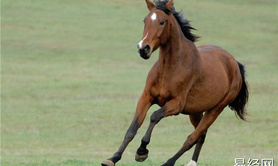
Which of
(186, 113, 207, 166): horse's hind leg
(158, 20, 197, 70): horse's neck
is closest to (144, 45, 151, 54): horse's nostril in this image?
(158, 20, 197, 70): horse's neck

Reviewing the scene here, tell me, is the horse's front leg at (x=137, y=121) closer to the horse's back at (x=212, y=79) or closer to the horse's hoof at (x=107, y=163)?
the horse's hoof at (x=107, y=163)

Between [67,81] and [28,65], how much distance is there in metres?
4.66

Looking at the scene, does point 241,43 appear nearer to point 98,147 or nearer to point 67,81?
point 67,81

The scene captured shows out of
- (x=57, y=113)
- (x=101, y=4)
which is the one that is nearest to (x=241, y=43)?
(x=101, y=4)

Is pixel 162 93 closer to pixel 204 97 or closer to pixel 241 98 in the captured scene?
pixel 204 97

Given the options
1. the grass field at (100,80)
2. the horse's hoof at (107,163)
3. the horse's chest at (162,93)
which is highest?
the horse's chest at (162,93)

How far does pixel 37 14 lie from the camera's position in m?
44.3

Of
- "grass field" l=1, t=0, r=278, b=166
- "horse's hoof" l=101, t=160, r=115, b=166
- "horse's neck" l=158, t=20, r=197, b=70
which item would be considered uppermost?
"horse's neck" l=158, t=20, r=197, b=70

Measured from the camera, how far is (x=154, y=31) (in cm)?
832

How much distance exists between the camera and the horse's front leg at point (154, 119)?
27.9 ft

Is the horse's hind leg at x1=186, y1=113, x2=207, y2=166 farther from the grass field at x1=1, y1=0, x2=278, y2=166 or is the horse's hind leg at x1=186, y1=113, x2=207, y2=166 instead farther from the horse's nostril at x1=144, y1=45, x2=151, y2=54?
the horse's nostril at x1=144, y1=45, x2=151, y2=54

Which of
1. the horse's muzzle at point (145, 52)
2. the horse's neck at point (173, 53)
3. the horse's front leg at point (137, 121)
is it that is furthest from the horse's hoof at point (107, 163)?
the horse's neck at point (173, 53)

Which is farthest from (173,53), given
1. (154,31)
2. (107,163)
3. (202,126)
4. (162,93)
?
(107,163)

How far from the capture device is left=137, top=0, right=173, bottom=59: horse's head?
805 centimetres
